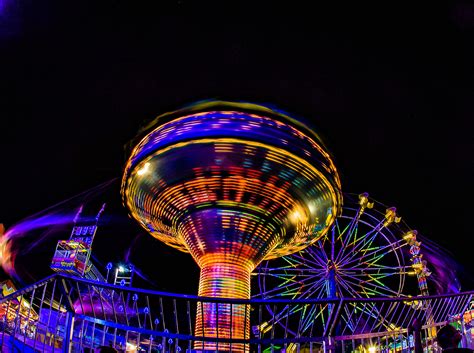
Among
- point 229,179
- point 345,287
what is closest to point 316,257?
point 345,287

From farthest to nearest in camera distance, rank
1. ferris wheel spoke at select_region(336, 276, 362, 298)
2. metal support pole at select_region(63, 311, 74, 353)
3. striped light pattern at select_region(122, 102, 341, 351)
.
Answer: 1. ferris wheel spoke at select_region(336, 276, 362, 298)
2. striped light pattern at select_region(122, 102, 341, 351)
3. metal support pole at select_region(63, 311, 74, 353)

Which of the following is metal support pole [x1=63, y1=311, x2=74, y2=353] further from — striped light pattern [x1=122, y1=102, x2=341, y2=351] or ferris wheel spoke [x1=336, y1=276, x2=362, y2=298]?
ferris wheel spoke [x1=336, y1=276, x2=362, y2=298]

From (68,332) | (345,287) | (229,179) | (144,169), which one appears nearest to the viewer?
(68,332)

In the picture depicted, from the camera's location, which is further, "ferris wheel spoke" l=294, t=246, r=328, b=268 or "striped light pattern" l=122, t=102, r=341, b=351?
"ferris wheel spoke" l=294, t=246, r=328, b=268

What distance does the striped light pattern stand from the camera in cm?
1092

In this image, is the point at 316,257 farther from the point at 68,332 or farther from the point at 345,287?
the point at 68,332

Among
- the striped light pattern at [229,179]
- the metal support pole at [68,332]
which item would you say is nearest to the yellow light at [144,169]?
the striped light pattern at [229,179]

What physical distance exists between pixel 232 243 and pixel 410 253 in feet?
37.7

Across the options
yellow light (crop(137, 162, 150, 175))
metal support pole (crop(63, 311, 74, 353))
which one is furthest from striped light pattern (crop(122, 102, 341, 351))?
metal support pole (crop(63, 311, 74, 353))

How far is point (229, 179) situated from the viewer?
11266 mm

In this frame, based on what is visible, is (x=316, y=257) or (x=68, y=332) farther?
(x=316, y=257)

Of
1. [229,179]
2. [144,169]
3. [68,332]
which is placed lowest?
[68,332]

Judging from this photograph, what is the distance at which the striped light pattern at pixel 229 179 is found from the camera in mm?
10922

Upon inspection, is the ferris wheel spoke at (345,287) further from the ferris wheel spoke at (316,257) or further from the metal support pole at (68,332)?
the metal support pole at (68,332)
